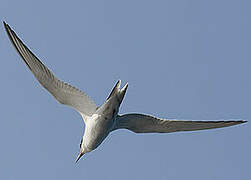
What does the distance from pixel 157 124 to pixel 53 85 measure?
358cm

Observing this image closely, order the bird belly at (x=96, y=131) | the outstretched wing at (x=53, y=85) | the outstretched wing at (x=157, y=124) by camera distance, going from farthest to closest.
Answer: the bird belly at (x=96, y=131) < the outstretched wing at (x=157, y=124) < the outstretched wing at (x=53, y=85)

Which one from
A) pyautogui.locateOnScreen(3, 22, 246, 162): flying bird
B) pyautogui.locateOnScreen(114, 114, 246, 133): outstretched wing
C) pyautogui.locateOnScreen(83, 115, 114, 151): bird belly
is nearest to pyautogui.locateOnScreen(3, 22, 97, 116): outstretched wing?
pyautogui.locateOnScreen(3, 22, 246, 162): flying bird

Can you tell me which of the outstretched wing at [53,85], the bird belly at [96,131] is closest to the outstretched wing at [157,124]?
the bird belly at [96,131]

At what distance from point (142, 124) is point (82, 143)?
2197mm

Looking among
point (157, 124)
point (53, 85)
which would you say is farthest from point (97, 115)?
point (157, 124)

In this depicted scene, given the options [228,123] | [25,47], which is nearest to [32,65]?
[25,47]

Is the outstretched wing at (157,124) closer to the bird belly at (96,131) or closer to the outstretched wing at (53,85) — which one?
the bird belly at (96,131)

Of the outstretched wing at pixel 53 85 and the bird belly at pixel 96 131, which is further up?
the outstretched wing at pixel 53 85

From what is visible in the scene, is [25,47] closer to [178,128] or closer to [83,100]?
[83,100]

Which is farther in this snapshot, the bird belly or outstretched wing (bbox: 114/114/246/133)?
the bird belly

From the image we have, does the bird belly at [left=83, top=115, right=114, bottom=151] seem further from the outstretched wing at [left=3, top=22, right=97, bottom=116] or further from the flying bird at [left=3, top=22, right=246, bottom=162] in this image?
the outstretched wing at [left=3, top=22, right=97, bottom=116]

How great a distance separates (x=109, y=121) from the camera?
18.2m

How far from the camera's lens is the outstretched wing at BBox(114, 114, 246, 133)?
18.1m

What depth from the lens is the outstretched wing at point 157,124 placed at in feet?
59.3
